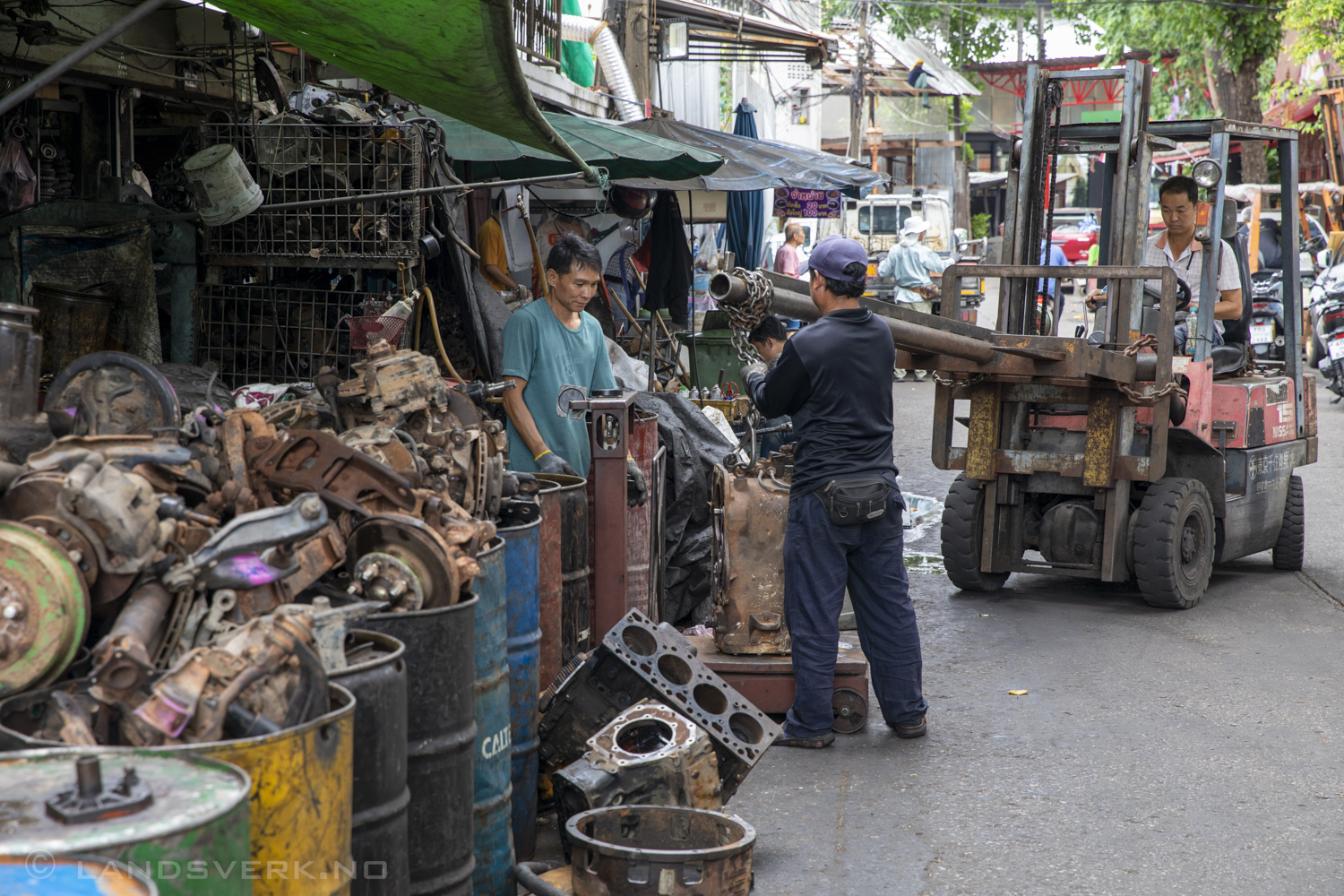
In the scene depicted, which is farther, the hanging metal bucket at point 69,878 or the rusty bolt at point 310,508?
the rusty bolt at point 310,508

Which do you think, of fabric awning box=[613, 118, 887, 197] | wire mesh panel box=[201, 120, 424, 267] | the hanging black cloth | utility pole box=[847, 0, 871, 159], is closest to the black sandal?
wire mesh panel box=[201, 120, 424, 267]

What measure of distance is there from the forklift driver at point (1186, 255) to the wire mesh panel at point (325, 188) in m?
4.33

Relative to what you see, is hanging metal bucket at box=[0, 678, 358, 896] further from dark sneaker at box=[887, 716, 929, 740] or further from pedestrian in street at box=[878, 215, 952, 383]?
pedestrian in street at box=[878, 215, 952, 383]

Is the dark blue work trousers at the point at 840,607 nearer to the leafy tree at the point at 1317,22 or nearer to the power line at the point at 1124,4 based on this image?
the leafy tree at the point at 1317,22

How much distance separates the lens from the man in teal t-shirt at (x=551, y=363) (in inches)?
214

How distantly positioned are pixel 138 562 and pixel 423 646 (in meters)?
0.67

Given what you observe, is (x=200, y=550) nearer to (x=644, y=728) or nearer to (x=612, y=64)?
(x=644, y=728)

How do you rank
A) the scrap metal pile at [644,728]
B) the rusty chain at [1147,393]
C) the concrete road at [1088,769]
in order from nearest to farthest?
1. the scrap metal pile at [644,728]
2. the concrete road at [1088,769]
3. the rusty chain at [1147,393]

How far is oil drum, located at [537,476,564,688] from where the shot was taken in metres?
4.27

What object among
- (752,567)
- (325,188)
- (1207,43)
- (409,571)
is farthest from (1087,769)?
(1207,43)

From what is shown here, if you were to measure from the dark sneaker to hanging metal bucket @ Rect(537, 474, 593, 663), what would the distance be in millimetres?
1419

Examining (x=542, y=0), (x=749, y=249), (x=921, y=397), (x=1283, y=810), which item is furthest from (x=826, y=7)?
(x=1283, y=810)

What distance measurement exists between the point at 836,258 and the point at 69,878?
3.85 meters

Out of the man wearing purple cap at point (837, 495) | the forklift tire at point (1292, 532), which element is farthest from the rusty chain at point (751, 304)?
the forklift tire at point (1292, 532)
